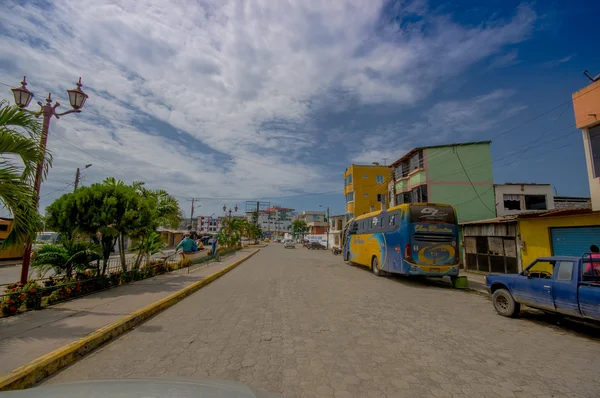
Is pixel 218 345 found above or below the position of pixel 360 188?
below

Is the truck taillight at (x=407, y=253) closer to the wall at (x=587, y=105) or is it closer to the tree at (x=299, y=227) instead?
the wall at (x=587, y=105)

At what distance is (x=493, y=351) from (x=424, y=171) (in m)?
23.1

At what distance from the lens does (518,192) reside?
79.8 feet

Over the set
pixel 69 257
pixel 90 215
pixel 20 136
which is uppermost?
pixel 20 136

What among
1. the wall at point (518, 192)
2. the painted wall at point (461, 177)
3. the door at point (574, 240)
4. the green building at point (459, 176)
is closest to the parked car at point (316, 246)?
the green building at point (459, 176)

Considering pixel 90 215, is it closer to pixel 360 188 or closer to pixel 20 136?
pixel 20 136

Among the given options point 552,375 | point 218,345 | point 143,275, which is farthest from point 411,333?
point 143,275

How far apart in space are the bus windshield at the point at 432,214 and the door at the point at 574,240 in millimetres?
Answer: 4263

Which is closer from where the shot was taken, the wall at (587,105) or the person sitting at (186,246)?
the wall at (587,105)

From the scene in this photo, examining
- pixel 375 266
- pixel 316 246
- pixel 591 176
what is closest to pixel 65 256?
pixel 375 266

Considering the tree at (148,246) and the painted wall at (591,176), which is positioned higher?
the painted wall at (591,176)

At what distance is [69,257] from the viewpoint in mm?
8414

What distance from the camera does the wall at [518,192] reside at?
23719 millimetres

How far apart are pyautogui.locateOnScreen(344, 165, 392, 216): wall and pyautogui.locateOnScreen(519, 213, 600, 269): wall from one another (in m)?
29.7
